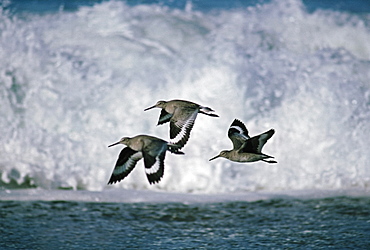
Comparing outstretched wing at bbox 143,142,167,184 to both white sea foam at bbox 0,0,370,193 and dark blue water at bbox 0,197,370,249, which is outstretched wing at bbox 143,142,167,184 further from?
white sea foam at bbox 0,0,370,193

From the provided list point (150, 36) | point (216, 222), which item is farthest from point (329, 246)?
point (150, 36)

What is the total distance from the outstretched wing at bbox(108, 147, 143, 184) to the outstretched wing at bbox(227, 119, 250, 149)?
14.9 inches

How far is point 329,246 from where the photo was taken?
3721 mm

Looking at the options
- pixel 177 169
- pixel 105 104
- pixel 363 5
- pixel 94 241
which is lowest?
pixel 94 241

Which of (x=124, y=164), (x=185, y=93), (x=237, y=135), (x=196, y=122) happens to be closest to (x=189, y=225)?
(x=196, y=122)

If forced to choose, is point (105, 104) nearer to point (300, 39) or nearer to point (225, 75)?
point (225, 75)

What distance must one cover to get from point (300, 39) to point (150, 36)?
164 centimetres

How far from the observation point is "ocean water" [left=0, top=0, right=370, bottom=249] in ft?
13.6

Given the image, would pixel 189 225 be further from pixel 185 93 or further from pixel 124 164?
pixel 185 93

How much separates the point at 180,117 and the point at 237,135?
10.8 inches

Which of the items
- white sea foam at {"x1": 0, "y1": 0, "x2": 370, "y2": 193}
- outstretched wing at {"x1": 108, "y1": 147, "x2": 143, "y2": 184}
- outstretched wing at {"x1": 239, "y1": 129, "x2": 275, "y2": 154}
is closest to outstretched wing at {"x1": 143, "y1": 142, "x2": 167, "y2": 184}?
outstretched wing at {"x1": 108, "y1": 147, "x2": 143, "y2": 184}

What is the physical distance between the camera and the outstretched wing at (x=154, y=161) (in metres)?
2.14

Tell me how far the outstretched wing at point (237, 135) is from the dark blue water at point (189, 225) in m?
1.34

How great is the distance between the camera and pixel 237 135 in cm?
253
